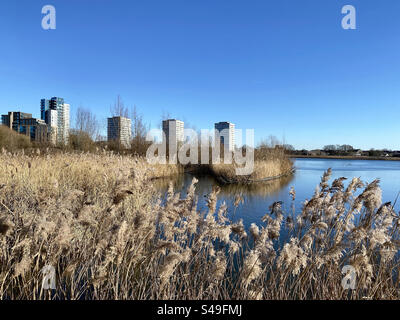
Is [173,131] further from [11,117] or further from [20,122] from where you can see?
[11,117]

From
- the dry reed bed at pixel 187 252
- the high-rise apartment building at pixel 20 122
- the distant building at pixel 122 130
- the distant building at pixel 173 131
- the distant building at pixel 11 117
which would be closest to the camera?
the dry reed bed at pixel 187 252

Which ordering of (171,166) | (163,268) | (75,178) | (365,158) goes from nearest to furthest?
(163,268) < (75,178) < (171,166) < (365,158)

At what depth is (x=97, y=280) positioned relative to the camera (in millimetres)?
1495

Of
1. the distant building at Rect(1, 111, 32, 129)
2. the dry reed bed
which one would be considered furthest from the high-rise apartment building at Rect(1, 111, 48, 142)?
the dry reed bed

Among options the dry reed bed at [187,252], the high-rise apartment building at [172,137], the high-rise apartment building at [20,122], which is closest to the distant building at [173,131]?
the high-rise apartment building at [172,137]

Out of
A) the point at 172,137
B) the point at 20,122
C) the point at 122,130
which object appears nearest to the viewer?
the point at 172,137

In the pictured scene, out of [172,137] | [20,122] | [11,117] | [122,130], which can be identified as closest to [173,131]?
[172,137]

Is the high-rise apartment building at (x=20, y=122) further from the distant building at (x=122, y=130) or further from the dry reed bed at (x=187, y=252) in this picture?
the dry reed bed at (x=187, y=252)

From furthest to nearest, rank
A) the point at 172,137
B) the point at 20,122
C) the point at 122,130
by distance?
the point at 20,122
the point at 122,130
the point at 172,137

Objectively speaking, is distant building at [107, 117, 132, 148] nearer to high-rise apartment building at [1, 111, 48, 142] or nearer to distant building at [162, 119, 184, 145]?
distant building at [162, 119, 184, 145]

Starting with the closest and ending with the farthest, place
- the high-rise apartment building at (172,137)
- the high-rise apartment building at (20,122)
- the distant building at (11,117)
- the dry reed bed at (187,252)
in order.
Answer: the dry reed bed at (187,252), the high-rise apartment building at (172,137), the high-rise apartment building at (20,122), the distant building at (11,117)
